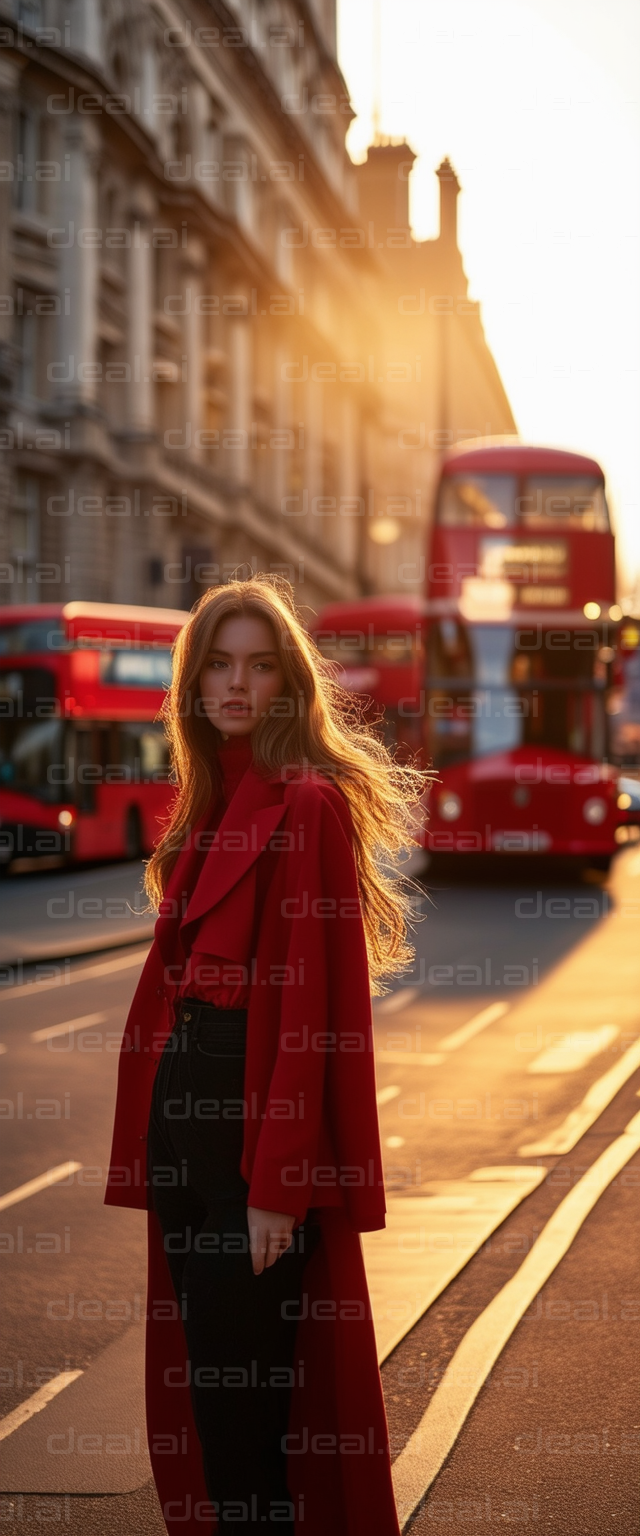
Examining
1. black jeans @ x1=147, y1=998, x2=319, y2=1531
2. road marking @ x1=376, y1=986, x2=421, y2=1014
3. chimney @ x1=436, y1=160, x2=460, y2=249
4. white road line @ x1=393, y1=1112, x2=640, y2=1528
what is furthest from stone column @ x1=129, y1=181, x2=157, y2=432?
chimney @ x1=436, y1=160, x2=460, y2=249

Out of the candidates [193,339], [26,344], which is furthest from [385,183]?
[26,344]

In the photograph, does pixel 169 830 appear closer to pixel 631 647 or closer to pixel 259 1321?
pixel 259 1321

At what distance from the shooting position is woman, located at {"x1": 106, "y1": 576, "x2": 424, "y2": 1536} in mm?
2852

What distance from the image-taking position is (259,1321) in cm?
288

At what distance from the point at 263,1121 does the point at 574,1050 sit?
691cm

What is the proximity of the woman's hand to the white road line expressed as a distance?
970 millimetres

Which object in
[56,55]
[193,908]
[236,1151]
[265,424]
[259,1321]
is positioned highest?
[56,55]

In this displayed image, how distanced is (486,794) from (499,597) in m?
2.10

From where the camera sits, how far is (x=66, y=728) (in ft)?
76.1

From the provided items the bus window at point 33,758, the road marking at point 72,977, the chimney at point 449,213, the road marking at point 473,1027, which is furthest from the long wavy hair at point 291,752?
the chimney at point 449,213

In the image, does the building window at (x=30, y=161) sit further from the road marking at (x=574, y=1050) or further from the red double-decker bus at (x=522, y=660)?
the road marking at (x=574, y=1050)

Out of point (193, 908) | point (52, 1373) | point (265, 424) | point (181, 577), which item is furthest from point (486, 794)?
point (265, 424)

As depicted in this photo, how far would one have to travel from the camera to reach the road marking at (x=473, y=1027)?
9805 millimetres

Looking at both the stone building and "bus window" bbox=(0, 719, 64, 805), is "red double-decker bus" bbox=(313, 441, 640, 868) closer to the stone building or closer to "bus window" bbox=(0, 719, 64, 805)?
"bus window" bbox=(0, 719, 64, 805)
